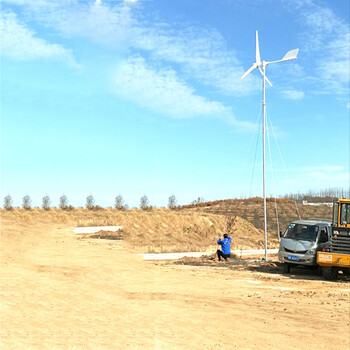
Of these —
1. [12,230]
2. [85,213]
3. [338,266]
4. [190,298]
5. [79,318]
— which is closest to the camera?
[79,318]

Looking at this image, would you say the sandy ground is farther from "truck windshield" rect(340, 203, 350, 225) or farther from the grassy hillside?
the grassy hillside

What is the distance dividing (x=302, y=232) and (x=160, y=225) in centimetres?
1844

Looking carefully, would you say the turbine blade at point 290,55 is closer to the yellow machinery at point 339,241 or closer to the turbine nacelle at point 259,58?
the turbine nacelle at point 259,58

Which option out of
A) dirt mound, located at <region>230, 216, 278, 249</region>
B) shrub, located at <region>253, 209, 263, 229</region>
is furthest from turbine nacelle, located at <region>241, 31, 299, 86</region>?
shrub, located at <region>253, 209, 263, 229</region>

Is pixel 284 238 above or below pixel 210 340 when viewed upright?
above

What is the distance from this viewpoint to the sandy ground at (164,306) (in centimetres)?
966

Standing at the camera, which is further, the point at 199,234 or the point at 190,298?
the point at 199,234

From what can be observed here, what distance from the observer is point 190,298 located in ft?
43.8

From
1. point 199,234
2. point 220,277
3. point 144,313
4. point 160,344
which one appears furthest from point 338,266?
point 199,234

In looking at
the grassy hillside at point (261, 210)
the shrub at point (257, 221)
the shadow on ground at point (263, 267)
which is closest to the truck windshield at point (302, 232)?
the shadow on ground at point (263, 267)

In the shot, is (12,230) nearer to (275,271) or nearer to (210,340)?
(275,271)

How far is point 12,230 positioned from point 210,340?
23.1 meters

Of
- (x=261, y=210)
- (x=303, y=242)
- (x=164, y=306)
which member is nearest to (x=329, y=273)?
(x=303, y=242)

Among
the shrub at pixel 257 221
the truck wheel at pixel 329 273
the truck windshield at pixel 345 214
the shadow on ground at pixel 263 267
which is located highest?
the truck windshield at pixel 345 214
